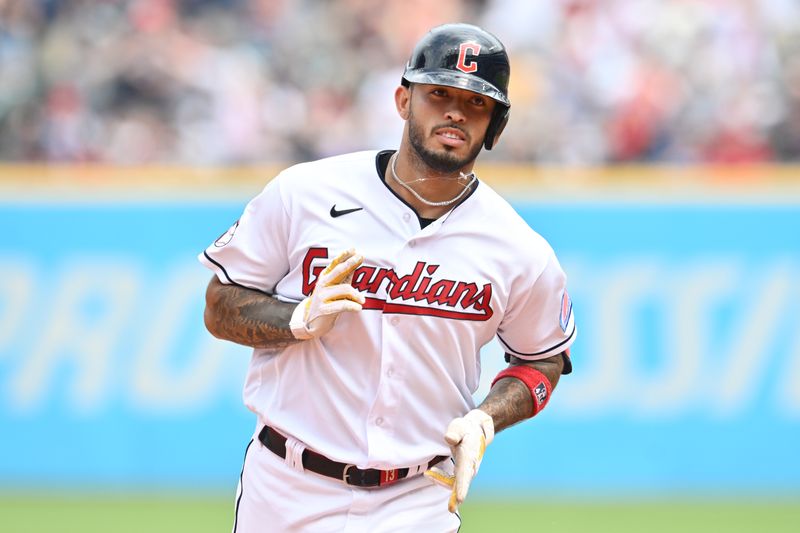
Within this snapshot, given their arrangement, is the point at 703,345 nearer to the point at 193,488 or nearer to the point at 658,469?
the point at 658,469

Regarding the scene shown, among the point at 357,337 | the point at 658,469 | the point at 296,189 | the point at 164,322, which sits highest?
the point at 164,322

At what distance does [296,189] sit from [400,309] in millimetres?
534

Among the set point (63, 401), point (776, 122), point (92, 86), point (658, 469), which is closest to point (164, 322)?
point (63, 401)

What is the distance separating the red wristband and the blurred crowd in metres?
5.49

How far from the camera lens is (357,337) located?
4.31 metres

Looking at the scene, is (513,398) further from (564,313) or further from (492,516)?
(492,516)

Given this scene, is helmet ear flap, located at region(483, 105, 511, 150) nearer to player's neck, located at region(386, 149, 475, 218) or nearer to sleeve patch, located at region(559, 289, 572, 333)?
player's neck, located at region(386, 149, 475, 218)

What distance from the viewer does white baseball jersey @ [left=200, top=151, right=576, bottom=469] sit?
4.30m

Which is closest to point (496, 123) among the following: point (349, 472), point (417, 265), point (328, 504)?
point (417, 265)

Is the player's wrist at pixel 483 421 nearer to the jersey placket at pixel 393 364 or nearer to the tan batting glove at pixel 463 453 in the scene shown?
the tan batting glove at pixel 463 453

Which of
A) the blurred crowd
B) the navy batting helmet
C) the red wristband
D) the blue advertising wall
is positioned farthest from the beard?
the blurred crowd

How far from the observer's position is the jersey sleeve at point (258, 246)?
4387 millimetres

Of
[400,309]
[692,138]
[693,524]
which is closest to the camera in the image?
[400,309]

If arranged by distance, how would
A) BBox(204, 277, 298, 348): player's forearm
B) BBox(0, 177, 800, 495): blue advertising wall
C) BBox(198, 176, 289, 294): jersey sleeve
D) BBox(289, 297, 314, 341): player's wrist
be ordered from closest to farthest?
1. BBox(289, 297, 314, 341): player's wrist
2. BBox(204, 277, 298, 348): player's forearm
3. BBox(198, 176, 289, 294): jersey sleeve
4. BBox(0, 177, 800, 495): blue advertising wall
